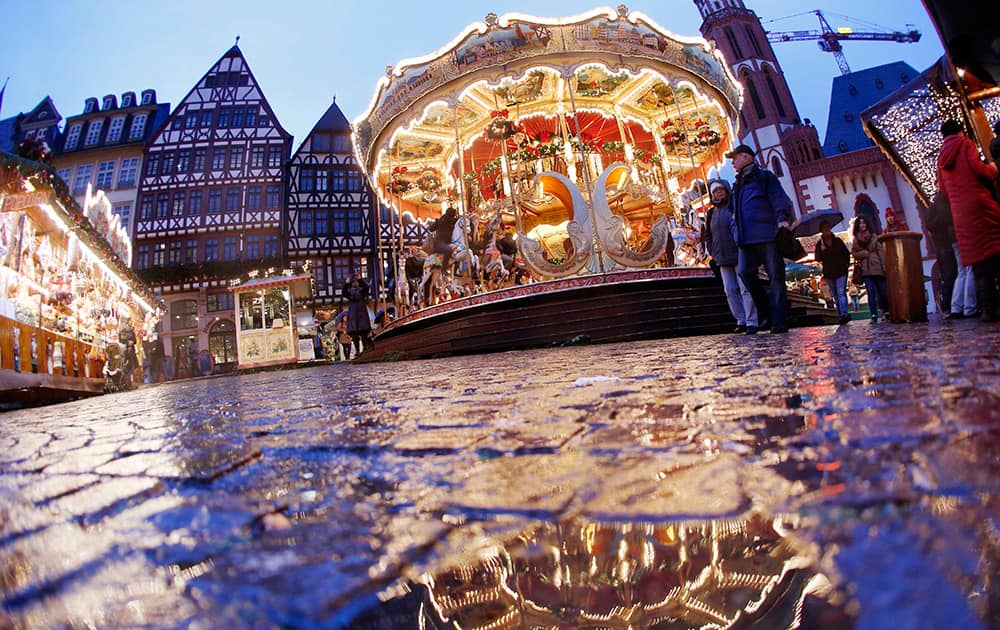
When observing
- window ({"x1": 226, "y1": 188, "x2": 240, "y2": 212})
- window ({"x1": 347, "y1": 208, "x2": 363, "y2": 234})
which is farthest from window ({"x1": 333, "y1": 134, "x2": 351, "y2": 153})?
window ({"x1": 226, "y1": 188, "x2": 240, "y2": 212})

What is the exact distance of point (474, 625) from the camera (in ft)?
1.37

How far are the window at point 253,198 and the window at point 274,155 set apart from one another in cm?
172

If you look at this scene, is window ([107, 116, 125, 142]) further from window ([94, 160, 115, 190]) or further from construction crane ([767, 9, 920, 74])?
construction crane ([767, 9, 920, 74])

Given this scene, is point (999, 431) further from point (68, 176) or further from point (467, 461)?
point (68, 176)

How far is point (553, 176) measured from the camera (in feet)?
31.5

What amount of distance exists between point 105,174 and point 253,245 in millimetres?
11441

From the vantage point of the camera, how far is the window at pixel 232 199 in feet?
96.3

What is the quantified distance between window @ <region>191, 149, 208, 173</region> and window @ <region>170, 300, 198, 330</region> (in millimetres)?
7894

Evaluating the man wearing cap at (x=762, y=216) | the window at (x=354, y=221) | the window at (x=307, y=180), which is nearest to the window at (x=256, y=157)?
the window at (x=307, y=180)

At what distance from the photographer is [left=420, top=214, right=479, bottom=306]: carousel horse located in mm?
9688

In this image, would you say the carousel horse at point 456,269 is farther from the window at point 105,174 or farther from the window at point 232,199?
the window at point 105,174

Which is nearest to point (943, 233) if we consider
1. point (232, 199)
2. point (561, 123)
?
point (561, 123)

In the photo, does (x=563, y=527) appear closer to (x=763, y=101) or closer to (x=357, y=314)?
(x=357, y=314)

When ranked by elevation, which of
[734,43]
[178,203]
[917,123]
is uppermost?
[734,43]
